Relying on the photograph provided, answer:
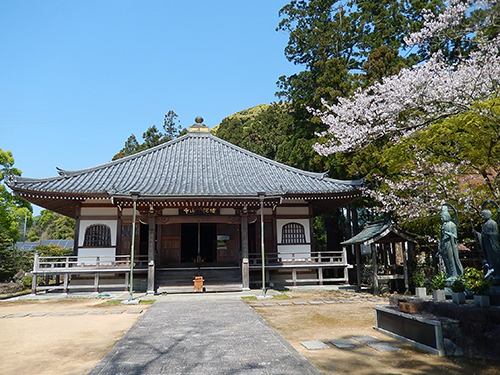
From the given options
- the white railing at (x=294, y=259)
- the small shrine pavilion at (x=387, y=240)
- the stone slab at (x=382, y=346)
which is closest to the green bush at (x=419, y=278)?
the small shrine pavilion at (x=387, y=240)

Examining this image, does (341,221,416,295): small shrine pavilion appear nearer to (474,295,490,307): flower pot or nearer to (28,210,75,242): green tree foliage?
(474,295,490,307): flower pot

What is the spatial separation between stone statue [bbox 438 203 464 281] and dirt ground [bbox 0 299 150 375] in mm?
6922

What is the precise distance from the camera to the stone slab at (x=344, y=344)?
625 centimetres

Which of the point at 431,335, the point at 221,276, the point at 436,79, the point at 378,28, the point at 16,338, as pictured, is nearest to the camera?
the point at 431,335

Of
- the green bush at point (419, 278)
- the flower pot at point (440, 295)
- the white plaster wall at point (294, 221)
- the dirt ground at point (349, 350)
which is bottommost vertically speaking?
the dirt ground at point (349, 350)

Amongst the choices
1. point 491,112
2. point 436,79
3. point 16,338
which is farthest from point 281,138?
point 16,338

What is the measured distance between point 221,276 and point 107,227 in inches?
234

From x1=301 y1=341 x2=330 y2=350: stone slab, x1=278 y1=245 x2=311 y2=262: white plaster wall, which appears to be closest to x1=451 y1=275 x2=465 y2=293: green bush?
x1=301 y1=341 x2=330 y2=350: stone slab

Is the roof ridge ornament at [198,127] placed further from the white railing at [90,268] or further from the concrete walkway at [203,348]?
the concrete walkway at [203,348]

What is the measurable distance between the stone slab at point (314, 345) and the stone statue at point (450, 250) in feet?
9.54

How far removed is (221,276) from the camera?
1564cm

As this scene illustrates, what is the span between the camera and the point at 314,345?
20.7ft

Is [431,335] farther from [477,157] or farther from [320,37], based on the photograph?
[320,37]

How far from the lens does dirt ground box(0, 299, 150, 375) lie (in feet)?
18.1
